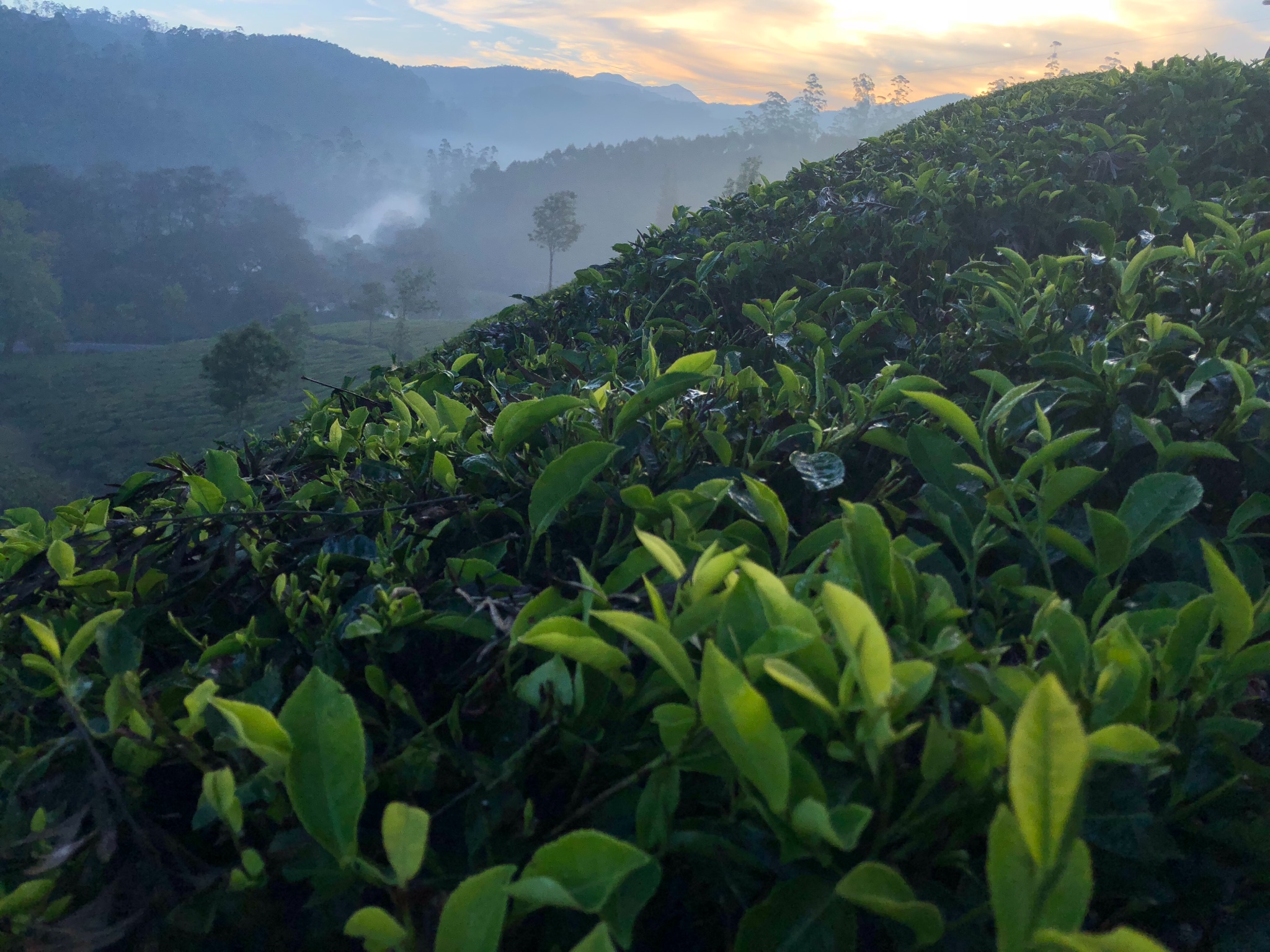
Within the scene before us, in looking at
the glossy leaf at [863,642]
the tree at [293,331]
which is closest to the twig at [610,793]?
the glossy leaf at [863,642]

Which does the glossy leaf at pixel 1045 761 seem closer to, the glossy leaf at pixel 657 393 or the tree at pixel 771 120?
the glossy leaf at pixel 657 393

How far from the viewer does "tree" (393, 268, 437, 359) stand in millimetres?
67238

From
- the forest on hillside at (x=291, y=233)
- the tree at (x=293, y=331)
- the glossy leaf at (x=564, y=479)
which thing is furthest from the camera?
the forest on hillside at (x=291, y=233)

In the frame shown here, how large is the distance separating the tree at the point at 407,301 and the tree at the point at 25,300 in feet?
113

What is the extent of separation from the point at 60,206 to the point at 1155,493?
120 m

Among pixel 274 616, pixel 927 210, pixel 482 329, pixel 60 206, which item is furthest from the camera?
pixel 60 206

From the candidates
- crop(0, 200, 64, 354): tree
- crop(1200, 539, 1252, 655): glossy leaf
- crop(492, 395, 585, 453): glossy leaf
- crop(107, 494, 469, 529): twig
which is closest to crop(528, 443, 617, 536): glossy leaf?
crop(492, 395, 585, 453): glossy leaf

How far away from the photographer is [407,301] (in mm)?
83688

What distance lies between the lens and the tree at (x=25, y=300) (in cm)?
7412

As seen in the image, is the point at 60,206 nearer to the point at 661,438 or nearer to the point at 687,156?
the point at 687,156

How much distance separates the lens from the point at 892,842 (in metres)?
0.79

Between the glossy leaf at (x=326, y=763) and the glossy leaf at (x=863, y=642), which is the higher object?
the glossy leaf at (x=863, y=642)

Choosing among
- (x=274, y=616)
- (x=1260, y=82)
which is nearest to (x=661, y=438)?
(x=274, y=616)

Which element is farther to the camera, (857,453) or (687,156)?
(687,156)
